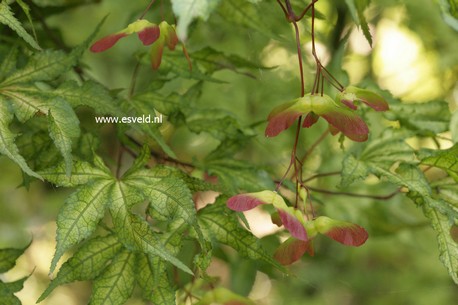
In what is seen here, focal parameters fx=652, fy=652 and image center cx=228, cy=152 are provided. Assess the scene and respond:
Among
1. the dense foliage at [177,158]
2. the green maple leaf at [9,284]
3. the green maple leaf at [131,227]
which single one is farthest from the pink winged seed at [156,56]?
the green maple leaf at [9,284]

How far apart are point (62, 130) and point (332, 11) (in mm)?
1137

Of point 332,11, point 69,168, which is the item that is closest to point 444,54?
point 332,11

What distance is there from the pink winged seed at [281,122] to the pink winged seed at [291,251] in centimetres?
10

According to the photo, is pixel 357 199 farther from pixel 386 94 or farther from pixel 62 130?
pixel 62 130

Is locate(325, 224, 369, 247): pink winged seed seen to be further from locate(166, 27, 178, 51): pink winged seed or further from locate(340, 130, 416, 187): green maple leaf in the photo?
locate(166, 27, 178, 51): pink winged seed

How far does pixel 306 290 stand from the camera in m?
1.62

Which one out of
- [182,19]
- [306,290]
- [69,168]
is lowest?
[306,290]

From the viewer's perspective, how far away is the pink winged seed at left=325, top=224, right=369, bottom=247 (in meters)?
0.54

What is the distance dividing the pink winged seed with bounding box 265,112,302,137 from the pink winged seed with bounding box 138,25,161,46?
0.43ft

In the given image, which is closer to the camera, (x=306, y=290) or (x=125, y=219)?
(x=125, y=219)

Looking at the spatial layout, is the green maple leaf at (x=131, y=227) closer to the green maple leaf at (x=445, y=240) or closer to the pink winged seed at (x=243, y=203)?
the pink winged seed at (x=243, y=203)

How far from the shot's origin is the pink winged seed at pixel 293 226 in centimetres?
51

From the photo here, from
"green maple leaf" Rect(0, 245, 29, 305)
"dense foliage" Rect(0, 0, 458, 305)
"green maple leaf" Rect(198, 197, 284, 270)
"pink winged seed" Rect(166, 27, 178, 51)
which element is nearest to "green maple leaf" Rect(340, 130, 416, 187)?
"dense foliage" Rect(0, 0, 458, 305)

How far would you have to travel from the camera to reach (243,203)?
518 millimetres
